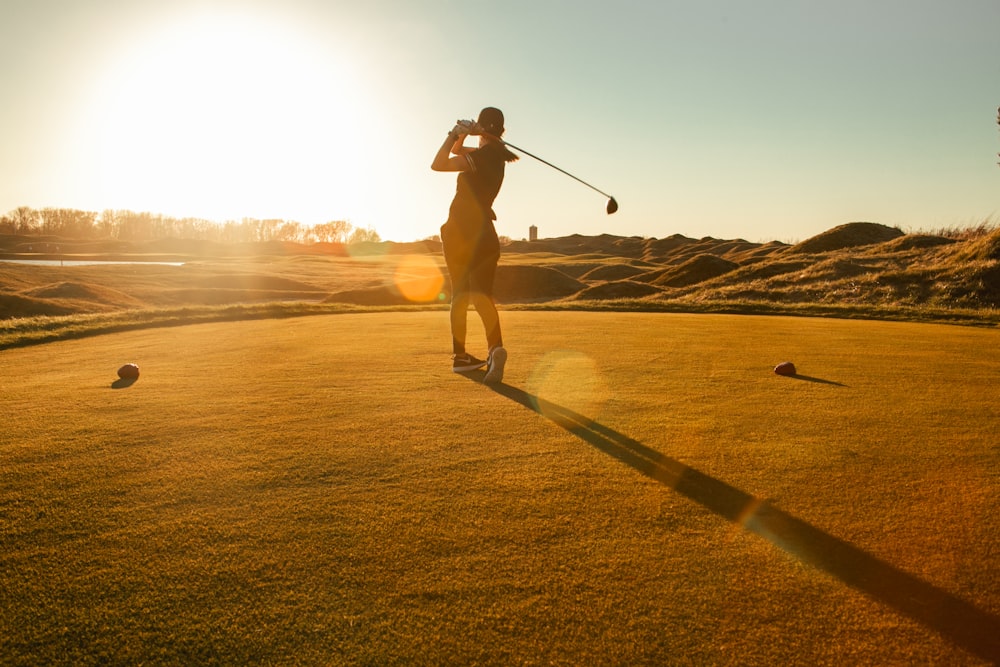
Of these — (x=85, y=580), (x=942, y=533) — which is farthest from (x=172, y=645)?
(x=942, y=533)

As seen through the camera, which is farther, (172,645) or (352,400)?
(352,400)

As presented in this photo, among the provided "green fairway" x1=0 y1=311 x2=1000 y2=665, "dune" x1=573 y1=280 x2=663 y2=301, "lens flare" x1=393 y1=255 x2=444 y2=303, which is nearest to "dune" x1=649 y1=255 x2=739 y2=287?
"dune" x1=573 y1=280 x2=663 y2=301

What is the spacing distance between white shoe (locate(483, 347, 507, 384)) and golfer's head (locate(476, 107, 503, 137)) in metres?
1.93

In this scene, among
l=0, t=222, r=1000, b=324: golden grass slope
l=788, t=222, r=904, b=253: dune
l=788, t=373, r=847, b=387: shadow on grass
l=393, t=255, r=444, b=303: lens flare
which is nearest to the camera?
l=788, t=373, r=847, b=387: shadow on grass

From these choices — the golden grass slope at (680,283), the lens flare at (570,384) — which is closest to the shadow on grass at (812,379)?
the lens flare at (570,384)

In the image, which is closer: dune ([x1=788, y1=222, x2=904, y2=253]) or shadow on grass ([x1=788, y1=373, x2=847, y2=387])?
shadow on grass ([x1=788, y1=373, x2=847, y2=387])

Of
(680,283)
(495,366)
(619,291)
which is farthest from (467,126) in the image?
(680,283)

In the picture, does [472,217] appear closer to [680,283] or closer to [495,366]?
[495,366]

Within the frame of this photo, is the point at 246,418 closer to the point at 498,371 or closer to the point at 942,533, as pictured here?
the point at 498,371

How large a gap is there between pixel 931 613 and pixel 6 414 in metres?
4.21

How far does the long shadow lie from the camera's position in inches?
60.0

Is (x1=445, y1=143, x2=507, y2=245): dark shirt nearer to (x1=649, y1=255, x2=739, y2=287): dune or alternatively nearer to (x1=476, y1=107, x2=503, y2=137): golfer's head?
(x1=476, y1=107, x2=503, y2=137): golfer's head

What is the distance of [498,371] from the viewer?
14.6 ft

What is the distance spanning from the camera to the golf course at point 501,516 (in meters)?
1.46
